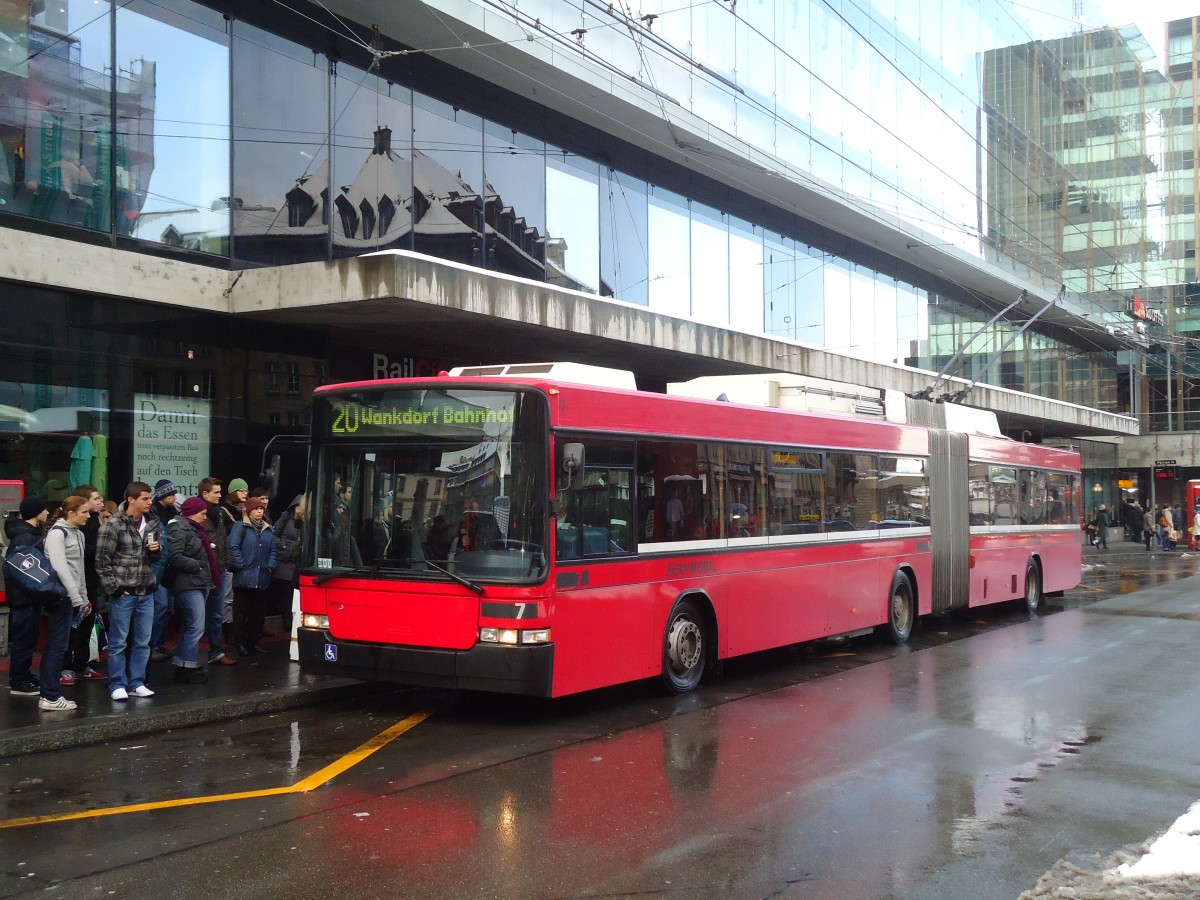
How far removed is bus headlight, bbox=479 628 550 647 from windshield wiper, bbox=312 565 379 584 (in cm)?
115

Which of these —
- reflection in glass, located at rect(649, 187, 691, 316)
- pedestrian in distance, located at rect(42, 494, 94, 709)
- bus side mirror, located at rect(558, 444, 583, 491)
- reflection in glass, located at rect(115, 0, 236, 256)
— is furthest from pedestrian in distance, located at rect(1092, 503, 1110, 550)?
pedestrian in distance, located at rect(42, 494, 94, 709)

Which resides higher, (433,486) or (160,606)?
(433,486)

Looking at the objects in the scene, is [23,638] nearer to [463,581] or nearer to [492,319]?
[463,581]

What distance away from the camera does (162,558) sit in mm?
10648

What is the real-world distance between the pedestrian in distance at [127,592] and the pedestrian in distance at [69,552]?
0.56 feet

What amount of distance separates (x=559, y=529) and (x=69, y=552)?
410 cm

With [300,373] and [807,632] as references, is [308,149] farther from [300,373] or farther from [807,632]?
[807,632]

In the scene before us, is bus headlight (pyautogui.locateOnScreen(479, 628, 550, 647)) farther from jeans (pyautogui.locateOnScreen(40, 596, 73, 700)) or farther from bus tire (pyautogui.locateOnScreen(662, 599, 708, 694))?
jeans (pyautogui.locateOnScreen(40, 596, 73, 700))

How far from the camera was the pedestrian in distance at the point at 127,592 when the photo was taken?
980cm

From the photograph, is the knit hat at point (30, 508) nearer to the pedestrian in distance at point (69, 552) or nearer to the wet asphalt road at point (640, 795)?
the pedestrian in distance at point (69, 552)

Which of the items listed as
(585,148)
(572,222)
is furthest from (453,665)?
(585,148)

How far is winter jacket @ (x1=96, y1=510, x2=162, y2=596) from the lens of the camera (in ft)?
32.1

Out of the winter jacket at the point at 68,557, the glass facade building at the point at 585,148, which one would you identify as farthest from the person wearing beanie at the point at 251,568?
the glass facade building at the point at 585,148

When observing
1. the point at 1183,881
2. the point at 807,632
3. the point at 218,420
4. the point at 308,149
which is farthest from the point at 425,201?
the point at 1183,881
